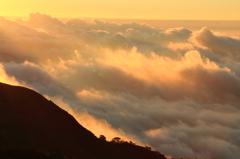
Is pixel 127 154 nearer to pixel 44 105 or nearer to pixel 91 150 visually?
pixel 91 150

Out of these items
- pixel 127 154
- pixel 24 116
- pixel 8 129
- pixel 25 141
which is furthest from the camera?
pixel 127 154

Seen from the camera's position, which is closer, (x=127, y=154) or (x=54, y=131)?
(x=54, y=131)

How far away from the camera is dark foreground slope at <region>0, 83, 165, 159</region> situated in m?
45.8

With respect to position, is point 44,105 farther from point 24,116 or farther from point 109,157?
point 109,157

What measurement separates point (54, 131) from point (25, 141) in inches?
454

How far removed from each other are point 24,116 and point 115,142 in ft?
64.0

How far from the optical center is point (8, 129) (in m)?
45.0

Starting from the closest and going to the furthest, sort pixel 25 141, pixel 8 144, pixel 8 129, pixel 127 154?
1. pixel 8 144
2. pixel 25 141
3. pixel 8 129
4. pixel 127 154

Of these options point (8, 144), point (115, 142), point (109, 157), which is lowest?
point (8, 144)

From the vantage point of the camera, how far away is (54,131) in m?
53.5

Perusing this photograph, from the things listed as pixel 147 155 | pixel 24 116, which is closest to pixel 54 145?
pixel 24 116

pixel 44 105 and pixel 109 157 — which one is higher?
pixel 44 105

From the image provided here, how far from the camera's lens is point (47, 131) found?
51.8m

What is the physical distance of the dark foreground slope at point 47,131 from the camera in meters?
45.8
